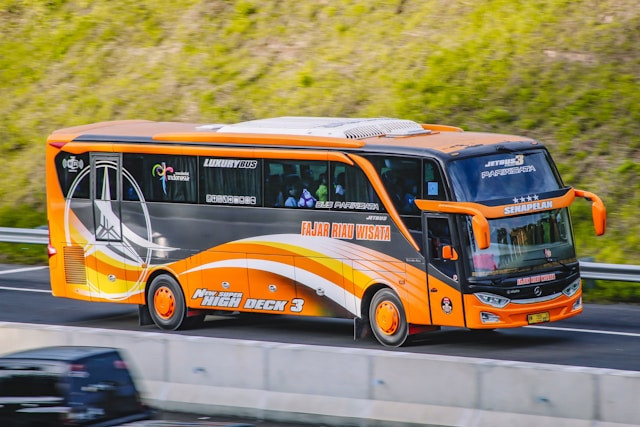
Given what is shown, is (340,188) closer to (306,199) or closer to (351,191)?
(351,191)

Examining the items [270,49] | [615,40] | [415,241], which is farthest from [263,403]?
[270,49]

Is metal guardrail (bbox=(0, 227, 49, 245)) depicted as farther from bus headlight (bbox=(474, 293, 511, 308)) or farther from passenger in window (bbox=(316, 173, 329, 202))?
bus headlight (bbox=(474, 293, 511, 308))

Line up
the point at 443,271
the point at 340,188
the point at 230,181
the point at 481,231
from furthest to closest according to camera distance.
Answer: the point at 230,181
the point at 340,188
the point at 443,271
the point at 481,231

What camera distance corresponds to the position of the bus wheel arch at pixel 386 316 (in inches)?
706

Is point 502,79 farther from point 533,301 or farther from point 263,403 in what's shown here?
point 263,403

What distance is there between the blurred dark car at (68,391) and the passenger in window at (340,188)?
24.7 ft

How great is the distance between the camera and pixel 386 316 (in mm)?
18062

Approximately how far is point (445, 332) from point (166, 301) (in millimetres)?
4478

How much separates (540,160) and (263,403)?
6386 millimetres

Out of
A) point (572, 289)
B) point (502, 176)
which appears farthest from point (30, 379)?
point (572, 289)

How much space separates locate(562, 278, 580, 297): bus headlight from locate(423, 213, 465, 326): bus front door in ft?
5.48

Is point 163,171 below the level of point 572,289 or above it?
above

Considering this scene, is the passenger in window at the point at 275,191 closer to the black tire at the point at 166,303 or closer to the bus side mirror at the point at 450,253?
the black tire at the point at 166,303

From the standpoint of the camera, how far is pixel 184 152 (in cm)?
1986
